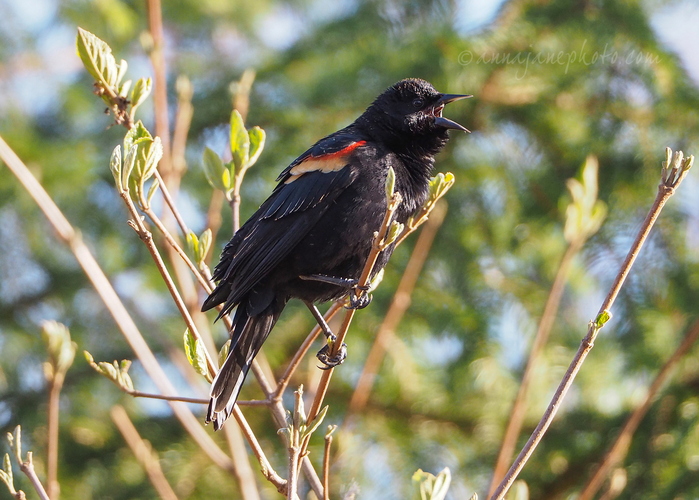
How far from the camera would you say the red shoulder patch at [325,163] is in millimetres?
2592

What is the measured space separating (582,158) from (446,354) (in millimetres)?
1261

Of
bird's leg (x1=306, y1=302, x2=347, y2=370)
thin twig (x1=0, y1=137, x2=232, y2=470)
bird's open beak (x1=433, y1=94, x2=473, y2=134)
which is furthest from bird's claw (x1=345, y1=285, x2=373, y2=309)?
bird's open beak (x1=433, y1=94, x2=473, y2=134)

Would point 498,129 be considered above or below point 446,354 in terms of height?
above

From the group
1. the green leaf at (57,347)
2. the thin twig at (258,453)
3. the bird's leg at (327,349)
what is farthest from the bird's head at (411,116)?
the thin twig at (258,453)

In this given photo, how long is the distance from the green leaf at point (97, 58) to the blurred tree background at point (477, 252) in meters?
1.84

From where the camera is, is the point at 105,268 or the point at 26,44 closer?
the point at 105,268

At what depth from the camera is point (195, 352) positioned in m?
1.74

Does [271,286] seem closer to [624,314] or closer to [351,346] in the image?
[351,346]

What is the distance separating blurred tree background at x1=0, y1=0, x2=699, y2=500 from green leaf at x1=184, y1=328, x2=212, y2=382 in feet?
5.63

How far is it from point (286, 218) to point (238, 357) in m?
0.57

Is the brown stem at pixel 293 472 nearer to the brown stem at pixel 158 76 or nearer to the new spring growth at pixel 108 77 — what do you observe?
the new spring growth at pixel 108 77

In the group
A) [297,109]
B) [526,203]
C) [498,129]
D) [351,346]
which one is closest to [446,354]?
[351,346]

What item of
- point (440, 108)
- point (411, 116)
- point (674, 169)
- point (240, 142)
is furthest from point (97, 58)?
point (440, 108)

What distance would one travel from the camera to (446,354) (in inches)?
157
